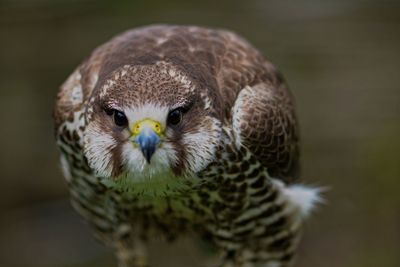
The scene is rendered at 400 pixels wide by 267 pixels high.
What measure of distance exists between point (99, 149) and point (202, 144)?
1.40 feet

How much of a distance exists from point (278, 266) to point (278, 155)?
79 cm

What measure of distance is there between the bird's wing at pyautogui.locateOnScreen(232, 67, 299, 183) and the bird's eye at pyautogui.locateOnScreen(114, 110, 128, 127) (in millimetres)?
630

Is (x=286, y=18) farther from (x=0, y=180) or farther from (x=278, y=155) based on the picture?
(x=278, y=155)

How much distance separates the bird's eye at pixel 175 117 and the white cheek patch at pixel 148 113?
0.12 ft

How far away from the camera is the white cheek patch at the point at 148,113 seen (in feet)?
11.8

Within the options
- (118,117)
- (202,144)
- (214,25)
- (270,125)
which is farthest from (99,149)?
(214,25)

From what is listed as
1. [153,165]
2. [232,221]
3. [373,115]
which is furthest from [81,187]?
[373,115]

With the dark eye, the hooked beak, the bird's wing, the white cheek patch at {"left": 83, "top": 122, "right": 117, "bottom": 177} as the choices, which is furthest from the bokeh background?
the hooked beak

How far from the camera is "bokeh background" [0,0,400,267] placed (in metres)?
A: 7.61

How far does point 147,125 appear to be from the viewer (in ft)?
11.7

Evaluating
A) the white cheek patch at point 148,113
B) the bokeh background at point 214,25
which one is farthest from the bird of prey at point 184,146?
the bokeh background at point 214,25

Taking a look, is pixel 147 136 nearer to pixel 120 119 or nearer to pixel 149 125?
pixel 149 125

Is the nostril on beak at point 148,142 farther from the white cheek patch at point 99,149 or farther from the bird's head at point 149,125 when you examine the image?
the white cheek patch at point 99,149

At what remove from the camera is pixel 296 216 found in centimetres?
475
